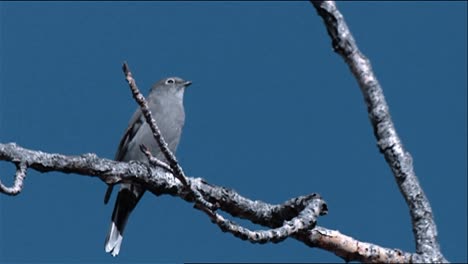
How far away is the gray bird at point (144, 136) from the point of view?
904cm

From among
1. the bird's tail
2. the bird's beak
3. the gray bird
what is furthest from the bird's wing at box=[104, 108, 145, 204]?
the bird's beak

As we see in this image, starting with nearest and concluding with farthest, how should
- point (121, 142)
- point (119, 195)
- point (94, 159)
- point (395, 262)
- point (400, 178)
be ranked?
point (400, 178), point (395, 262), point (94, 159), point (119, 195), point (121, 142)

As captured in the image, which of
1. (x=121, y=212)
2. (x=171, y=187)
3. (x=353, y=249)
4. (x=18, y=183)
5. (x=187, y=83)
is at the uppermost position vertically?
(x=187, y=83)

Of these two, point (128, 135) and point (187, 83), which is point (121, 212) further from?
point (187, 83)

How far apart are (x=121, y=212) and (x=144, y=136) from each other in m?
0.96

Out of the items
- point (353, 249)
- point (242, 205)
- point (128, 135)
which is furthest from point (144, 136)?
point (353, 249)

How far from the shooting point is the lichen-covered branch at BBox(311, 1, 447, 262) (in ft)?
11.9

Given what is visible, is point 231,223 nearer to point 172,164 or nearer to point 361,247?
point 172,164

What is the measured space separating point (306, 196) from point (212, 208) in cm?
121

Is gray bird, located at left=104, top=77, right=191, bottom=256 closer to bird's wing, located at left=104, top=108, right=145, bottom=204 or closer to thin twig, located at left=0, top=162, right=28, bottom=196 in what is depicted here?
bird's wing, located at left=104, top=108, right=145, bottom=204

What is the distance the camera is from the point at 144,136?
945cm

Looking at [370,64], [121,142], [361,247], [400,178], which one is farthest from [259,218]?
[121,142]

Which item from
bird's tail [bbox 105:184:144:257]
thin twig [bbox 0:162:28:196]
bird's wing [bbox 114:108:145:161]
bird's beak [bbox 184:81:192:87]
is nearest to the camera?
thin twig [bbox 0:162:28:196]

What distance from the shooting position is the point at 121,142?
32.1 ft
